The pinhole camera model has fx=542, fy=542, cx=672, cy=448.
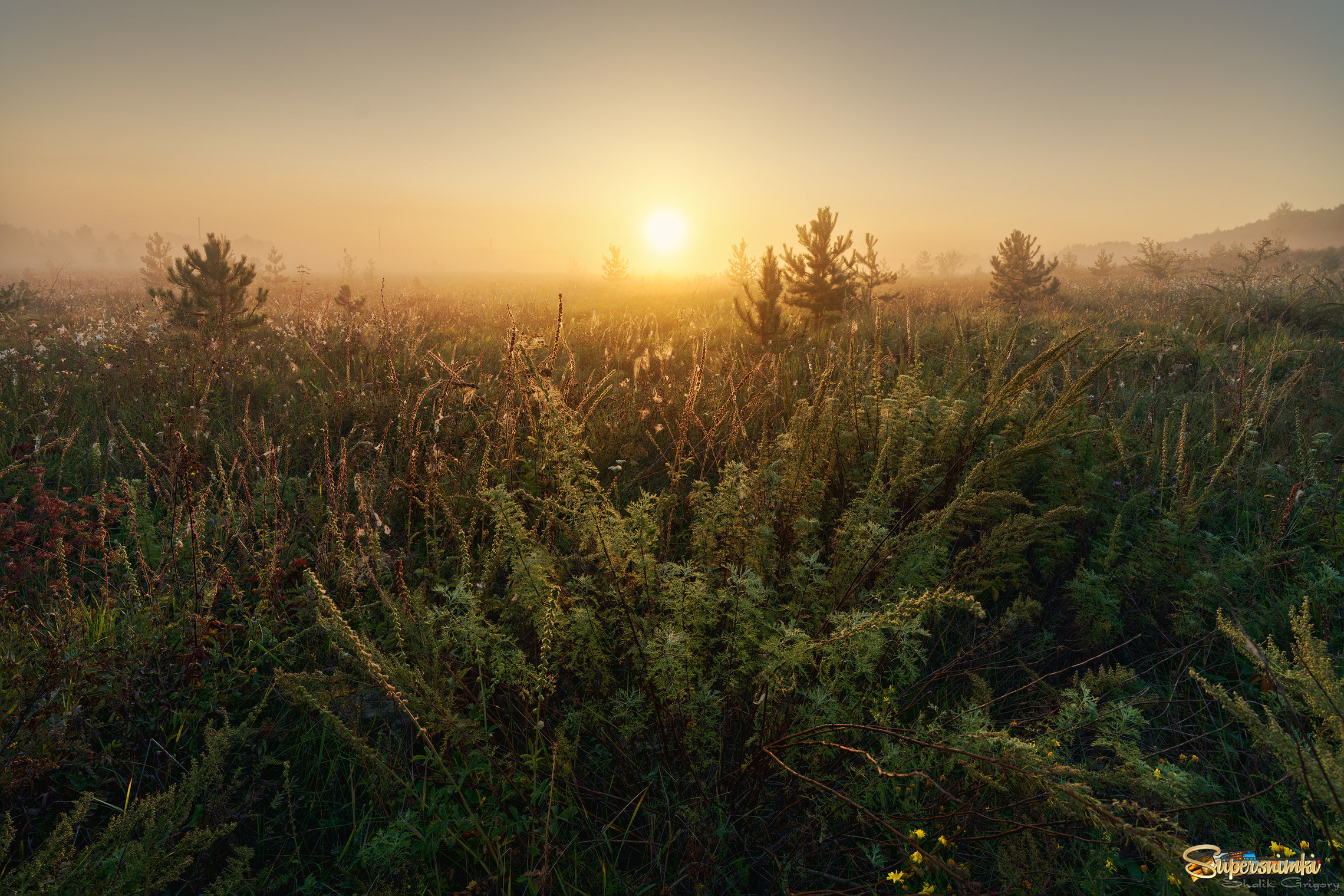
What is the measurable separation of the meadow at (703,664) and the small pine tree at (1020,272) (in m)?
14.2

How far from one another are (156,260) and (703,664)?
46.3 m

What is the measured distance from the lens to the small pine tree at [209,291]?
829 centimetres

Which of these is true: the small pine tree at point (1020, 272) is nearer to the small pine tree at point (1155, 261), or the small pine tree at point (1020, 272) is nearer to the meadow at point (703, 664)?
the small pine tree at point (1155, 261)

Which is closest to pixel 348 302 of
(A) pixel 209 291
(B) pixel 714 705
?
(A) pixel 209 291

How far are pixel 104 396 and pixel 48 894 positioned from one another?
563 cm

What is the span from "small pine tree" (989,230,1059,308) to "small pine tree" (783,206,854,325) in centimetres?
860

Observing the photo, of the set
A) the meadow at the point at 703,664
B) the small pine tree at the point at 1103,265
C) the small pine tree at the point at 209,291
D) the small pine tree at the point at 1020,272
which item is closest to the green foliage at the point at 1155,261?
the small pine tree at the point at 1103,265

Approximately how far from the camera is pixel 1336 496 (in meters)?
2.88

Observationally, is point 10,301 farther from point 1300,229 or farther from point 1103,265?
point 1300,229

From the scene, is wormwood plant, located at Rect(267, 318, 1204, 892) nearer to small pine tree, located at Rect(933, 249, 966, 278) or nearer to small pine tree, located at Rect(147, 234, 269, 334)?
small pine tree, located at Rect(147, 234, 269, 334)

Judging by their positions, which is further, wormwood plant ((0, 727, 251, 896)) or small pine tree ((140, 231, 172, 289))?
small pine tree ((140, 231, 172, 289))

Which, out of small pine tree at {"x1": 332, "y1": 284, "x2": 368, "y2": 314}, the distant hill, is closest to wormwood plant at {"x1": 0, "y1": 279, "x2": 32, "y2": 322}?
small pine tree at {"x1": 332, "y1": 284, "x2": 368, "y2": 314}

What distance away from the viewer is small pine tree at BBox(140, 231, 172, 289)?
1119 inches

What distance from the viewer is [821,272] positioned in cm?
952
